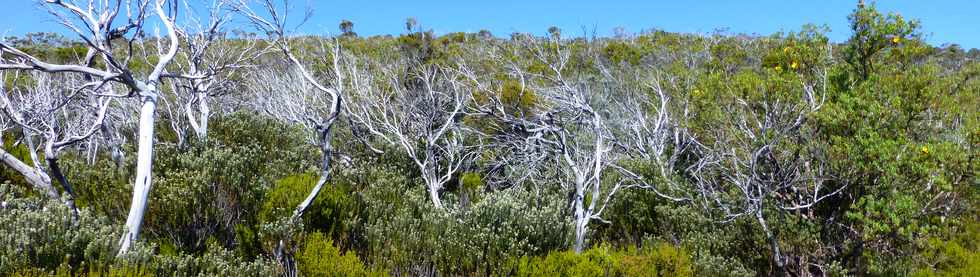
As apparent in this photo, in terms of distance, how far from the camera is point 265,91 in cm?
1360

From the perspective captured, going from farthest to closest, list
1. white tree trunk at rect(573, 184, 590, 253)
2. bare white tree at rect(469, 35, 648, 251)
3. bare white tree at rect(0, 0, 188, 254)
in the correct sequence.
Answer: bare white tree at rect(469, 35, 648, 251)
white tree trunk at rect(573, 184, 590, 253)
bare white tree at rect(0, 0, 188, 254)

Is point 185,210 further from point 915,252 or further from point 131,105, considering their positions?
point 915,252

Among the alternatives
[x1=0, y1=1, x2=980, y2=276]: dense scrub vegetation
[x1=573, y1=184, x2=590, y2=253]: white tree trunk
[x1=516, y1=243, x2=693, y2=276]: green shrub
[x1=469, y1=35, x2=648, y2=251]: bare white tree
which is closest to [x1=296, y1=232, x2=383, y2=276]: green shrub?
[x1=0, y1=1, x2=980, y2=276]: dense scrub vegetation

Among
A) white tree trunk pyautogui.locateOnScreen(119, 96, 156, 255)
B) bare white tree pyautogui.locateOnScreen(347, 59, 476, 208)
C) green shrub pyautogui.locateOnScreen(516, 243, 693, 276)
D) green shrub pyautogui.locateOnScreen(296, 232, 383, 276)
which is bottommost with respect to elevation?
green shrub pyautogui.locateOnScreen(516, 243, 693, 276)

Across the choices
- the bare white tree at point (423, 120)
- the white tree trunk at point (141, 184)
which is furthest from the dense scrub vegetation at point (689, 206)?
the bare white tree at point (423, 120)

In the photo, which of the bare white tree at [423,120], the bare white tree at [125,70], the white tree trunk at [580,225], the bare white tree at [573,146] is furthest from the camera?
the bare white tree at [423,120]

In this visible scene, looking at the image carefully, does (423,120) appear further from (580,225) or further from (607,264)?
(607,264)

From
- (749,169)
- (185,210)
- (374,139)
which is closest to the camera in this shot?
(185,210)

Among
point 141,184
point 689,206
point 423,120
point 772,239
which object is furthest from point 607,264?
point 423,120

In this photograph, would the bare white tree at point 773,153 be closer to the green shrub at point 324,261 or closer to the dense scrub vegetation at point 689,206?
the dense scrub vegetation at point 689,206

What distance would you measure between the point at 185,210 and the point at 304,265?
4.89ft

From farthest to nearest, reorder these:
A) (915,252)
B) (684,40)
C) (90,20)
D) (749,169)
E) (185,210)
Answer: (684,40) < (915,252) < (749,169) < (185,210) < (90,20)

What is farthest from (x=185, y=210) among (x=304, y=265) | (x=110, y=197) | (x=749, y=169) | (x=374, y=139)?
(x=749, y=169)

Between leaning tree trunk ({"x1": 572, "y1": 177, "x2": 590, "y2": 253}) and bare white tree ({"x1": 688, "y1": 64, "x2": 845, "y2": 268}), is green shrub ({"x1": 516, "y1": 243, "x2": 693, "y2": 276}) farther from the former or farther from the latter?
bare white tree ({"x1": 688, "y1": 64, "x2": 845, "y2": 268})
